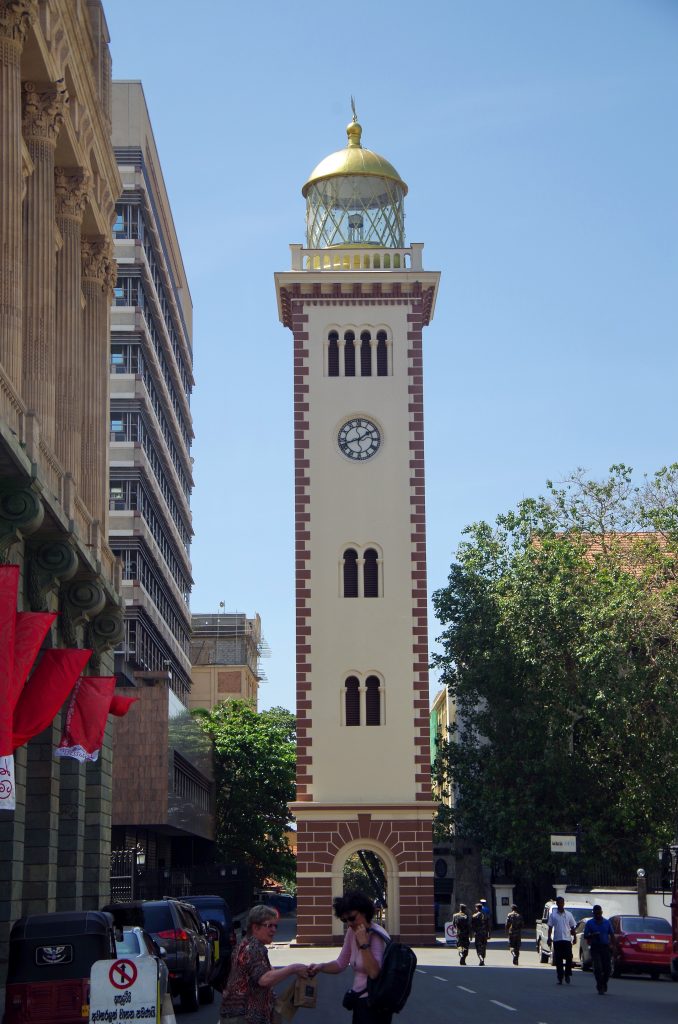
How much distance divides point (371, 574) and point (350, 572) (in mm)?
789

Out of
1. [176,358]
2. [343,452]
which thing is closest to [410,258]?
[343,452]

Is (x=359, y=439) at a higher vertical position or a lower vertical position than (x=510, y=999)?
higher

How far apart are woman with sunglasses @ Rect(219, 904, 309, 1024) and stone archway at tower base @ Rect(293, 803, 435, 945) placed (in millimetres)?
43342

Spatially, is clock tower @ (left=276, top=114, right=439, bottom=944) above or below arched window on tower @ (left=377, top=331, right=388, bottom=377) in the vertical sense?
below

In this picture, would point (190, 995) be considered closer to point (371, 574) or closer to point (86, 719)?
point (86, 719)

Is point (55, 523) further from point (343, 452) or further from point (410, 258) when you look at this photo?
point (410, 258)

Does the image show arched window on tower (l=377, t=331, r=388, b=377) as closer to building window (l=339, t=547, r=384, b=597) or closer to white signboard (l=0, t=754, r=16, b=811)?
building window (l=339, t=547, r=384, b=597)

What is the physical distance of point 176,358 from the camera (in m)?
91.8

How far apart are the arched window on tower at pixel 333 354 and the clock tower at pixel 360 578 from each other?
65 millimetres

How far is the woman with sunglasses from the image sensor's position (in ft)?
41.7

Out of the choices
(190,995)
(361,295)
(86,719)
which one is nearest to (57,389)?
(86,719)

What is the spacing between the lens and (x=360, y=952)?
12914 mm

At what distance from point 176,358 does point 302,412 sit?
3327 cm

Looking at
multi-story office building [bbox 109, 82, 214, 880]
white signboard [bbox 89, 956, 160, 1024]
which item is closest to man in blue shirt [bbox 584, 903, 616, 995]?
white signboard [bbox 89, 956, 160, 1024]
